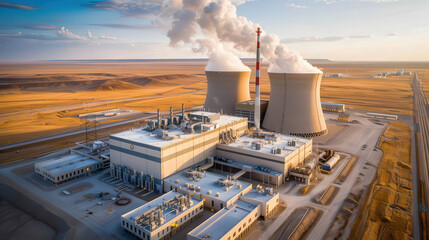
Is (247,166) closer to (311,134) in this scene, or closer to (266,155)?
(266,155)

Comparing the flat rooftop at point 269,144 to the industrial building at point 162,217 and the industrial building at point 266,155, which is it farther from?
the industrial building at point 162,217

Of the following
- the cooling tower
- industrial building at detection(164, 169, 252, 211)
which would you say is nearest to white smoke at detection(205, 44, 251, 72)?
the cooling tower

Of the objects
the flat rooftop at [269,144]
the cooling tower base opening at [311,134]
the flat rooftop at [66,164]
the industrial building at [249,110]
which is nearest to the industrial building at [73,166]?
the flat rooftop at [66,164]

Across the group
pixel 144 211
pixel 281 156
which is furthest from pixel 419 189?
pixel 144 211

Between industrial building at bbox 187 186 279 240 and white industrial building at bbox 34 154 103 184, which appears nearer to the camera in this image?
industrial building at bbox 187 186 279 240

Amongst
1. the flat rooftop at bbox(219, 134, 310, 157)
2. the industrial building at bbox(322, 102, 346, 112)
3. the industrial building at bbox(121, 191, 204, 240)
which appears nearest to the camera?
→ the industrial building at bbox(121, 191, 204, 240)

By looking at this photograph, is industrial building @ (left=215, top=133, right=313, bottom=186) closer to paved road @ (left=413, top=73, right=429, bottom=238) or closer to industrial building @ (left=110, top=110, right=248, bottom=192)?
industrial building @ (left=110, top=110, right=248, bottom=192)

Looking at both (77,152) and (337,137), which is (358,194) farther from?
(77,152)
